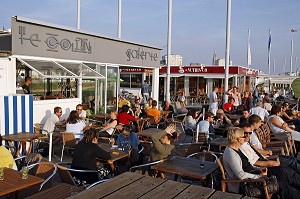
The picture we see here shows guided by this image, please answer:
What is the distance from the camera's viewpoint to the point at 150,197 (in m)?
2.81

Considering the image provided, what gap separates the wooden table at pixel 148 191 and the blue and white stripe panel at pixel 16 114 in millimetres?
4769

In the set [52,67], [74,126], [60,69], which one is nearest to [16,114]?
[74,126]

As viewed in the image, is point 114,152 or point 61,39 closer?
point 114,152

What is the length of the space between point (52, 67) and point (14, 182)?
6.10m

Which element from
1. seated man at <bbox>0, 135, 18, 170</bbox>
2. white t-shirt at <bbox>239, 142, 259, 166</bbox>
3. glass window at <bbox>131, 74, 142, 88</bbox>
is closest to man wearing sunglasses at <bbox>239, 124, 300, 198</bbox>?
white t-shirt at <bbox>239, 142, 259, 166</bbox>

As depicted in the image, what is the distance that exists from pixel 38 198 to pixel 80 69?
7.42 meters

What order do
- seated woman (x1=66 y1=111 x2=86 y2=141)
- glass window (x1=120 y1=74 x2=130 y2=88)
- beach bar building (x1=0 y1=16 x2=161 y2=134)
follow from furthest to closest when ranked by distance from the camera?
glass window (x1=120 y1=74 x2=130 y2=88) < beach bar building (x1=0 y1=16 x2=161 y2=134) < seated woman (x1=66 y1=111 x2=86 y2=141)

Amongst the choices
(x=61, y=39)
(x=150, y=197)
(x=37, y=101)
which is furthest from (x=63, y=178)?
(x=61, y=39)

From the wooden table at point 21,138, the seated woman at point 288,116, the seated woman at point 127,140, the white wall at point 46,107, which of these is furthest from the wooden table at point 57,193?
the seated woman at point 288,116

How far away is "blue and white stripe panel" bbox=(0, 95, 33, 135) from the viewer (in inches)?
279

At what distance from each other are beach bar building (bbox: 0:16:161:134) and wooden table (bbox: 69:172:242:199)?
4.89m

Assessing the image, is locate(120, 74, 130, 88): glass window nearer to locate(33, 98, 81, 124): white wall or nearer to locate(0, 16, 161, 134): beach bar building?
locate(0, 16, 161, 134): beach bar building

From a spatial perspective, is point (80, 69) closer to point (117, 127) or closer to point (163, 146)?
point (117, 127)

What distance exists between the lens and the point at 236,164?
13.5 feet
